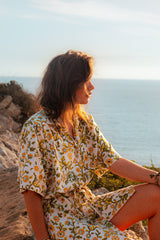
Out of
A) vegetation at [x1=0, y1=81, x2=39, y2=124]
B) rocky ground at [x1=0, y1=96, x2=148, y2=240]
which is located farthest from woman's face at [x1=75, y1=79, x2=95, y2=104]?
vegetation at [x1=0, y1=81, x2=39, y2=124]

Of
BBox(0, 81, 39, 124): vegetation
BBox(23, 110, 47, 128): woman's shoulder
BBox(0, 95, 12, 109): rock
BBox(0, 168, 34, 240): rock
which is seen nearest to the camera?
BBox(23, 110, 47, 128): woman's shoulder

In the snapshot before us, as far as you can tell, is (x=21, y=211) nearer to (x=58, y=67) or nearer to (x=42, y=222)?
(x=42, y=222)

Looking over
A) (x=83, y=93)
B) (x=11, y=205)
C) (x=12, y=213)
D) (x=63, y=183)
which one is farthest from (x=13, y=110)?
(x=63, y=183)

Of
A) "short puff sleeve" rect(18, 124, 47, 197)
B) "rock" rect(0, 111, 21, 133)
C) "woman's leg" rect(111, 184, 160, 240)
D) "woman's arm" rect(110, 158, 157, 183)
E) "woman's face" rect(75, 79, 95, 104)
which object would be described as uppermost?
"woman's face" rect(75, 79, 95, 104)

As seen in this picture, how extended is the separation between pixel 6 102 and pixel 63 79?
24.1 feet

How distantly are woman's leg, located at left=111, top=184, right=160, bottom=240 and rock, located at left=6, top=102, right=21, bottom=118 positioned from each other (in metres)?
7.32

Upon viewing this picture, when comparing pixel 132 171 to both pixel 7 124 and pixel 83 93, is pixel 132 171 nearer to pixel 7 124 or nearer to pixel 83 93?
pixel 83 93

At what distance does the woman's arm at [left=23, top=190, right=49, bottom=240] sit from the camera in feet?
6.54

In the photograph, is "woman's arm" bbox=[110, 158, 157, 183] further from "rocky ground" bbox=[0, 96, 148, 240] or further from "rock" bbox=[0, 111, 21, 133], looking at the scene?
"rock" bbox=[0, 111, 21, 133]

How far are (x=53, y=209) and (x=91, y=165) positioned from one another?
48 cm

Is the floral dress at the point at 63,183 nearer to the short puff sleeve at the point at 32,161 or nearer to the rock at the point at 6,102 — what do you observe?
the short puff sleeve at the point at 32,161

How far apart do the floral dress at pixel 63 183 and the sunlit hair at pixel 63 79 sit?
86mm

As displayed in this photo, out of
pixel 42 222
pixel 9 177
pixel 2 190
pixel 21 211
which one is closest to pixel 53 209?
pixel 42 222

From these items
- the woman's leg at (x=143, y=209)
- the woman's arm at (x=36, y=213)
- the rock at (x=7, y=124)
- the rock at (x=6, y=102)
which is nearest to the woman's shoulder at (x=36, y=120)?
the woman's arm at (x=36, y=213)
